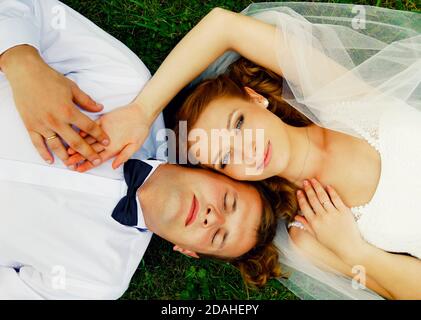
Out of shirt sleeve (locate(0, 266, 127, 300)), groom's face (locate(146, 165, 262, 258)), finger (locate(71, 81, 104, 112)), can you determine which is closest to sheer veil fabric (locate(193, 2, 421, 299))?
groom's face (locate(146, 165, 262, 258))

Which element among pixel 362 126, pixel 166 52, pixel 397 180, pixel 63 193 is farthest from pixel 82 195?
pixel 397 180

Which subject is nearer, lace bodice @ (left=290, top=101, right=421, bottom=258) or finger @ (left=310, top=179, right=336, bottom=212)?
lace bodice @ (left=290, top=101, right=421, bottom=258)

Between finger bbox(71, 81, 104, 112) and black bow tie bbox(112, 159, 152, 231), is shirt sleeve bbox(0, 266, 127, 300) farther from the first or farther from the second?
finger bbox(71, 81, 104, 112)

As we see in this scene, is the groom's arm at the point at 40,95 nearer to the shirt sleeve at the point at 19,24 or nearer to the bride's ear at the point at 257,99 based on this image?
the shirt sleeve at the point at 19,24

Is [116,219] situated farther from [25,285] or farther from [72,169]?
[25,285]

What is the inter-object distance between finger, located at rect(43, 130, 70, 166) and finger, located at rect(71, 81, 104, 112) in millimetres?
209

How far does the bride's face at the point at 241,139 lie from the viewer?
2393 millimetres

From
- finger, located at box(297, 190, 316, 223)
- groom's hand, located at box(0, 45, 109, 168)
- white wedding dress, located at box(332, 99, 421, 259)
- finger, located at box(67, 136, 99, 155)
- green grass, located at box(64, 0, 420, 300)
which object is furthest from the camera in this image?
green grass, located at box(64, 0, 420, 300)

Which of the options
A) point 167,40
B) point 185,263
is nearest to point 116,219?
point 185,263

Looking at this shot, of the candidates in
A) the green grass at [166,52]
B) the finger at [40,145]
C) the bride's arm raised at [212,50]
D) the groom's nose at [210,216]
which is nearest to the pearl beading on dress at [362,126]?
the bride's arm raised at [212,50]

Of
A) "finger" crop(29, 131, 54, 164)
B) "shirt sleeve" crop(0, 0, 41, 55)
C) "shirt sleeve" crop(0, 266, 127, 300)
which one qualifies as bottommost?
"shirt sleeve" crop(0, 266, 127, 300)

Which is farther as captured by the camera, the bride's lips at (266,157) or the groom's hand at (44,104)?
the bride's lips at (266,157)

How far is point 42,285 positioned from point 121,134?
952 millimetres

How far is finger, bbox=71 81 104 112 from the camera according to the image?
2412 millimetres
